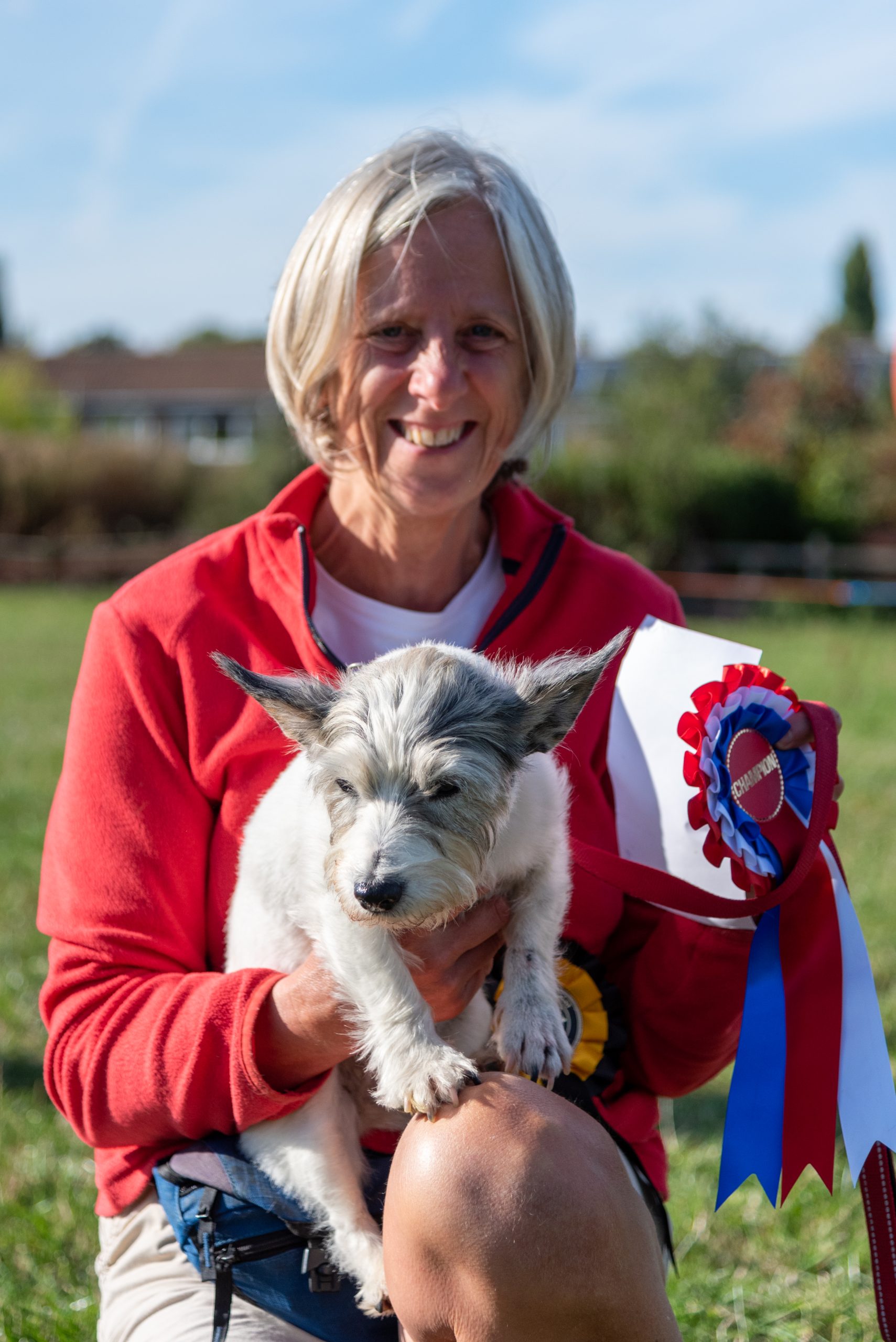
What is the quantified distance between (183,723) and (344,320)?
1152mm

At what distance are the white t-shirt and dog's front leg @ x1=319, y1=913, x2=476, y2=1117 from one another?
959 mm

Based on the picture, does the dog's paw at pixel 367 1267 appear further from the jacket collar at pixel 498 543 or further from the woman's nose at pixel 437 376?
the woman's nose at pixel 437 376

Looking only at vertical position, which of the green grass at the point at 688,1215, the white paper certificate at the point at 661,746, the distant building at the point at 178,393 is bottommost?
the distant building at the point at 178,393

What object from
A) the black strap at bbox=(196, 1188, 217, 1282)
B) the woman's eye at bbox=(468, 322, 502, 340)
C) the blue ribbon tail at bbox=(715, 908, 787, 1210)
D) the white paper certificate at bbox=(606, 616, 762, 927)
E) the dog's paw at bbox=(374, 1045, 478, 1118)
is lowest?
the black strap at bbox=(196, 1188, 217, 1282)

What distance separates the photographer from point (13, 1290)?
351 centimetres

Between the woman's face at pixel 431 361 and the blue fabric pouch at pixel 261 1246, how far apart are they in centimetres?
170

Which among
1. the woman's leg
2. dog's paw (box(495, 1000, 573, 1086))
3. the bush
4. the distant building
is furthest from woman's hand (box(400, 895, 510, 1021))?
the distant building

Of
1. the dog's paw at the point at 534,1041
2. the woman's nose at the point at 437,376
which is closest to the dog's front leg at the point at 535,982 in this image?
the dog's paw at the point at 534,1041

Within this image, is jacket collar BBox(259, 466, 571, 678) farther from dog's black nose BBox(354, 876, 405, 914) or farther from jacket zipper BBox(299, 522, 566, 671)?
dog's black nose BBox(354, 876, 405, 914)

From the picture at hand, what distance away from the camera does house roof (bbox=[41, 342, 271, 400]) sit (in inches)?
2311

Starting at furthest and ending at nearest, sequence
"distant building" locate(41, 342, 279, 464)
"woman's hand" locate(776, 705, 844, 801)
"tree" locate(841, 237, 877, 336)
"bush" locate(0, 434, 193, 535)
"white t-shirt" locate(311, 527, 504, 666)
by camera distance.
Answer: "tree" locate(841, 237, 877, 336)
"distant building" locate(41, 342, 279, 464)
"bush" locate(0, 434, 193, 535)
"white t-shirt" locate(311, 527, 504, 666)
"woman's hand" locate(776, 705, 844, 801)

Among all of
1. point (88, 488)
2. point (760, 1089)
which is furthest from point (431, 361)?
point (88, 488)

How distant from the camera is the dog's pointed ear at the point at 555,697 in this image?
2457 mm

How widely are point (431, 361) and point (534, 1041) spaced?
1.74m
